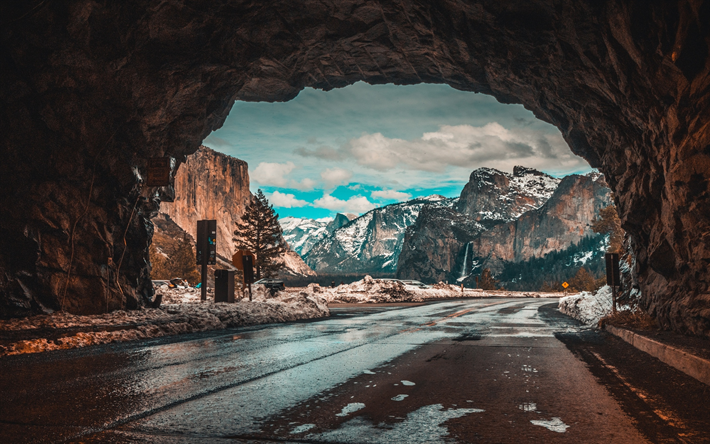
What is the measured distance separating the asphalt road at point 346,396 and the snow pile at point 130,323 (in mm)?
1098

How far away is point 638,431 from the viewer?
3.87 metres

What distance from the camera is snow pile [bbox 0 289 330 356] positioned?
30.7ft

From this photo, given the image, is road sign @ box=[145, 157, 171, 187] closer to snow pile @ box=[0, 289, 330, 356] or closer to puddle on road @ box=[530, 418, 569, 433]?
snow pile @ box=[0, 289, 330, 356]

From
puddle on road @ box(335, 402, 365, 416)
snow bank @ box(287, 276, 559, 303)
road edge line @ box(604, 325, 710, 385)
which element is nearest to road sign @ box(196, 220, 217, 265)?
snow bank @ box(287, 276, 559, 303)

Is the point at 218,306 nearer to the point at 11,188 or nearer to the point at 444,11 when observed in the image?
the point at 11,188

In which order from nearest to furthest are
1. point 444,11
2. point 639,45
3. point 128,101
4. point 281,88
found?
point 639,45
point 128,101
point 444,11
point 281,88

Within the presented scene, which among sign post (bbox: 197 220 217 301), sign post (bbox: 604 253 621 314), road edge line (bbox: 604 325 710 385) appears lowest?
road edge line (bbox: 604 325 710 385)

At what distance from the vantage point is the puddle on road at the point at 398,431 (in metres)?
3.59

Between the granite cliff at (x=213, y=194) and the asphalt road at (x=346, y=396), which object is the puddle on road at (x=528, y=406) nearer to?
the asphalt road at (x=346, y=396)

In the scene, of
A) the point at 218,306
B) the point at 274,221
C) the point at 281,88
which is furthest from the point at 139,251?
the point at 274,221

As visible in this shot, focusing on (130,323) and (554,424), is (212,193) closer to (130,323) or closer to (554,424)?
(130,323)

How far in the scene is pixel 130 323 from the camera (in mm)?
11945

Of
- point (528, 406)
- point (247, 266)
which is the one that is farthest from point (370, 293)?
point (528, 406)

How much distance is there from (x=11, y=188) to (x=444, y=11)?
43.9 feet
